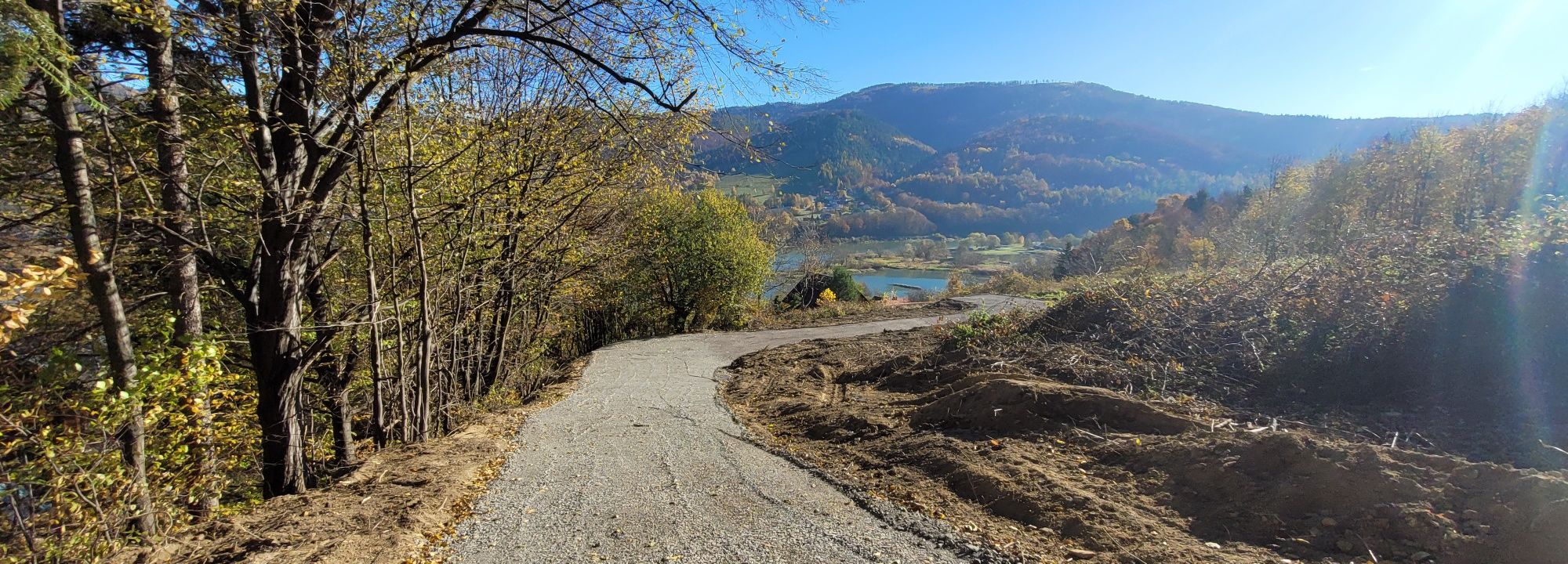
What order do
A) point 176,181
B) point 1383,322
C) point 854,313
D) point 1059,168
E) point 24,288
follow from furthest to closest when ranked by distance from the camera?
1. point 1059,168
2. point 854,313
3. point 1383,322
4. point 176,181
5. point 24,288

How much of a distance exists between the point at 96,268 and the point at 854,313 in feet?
64.6

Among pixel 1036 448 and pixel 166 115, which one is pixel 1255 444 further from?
pixel 166 115

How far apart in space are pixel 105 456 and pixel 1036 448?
21.9 feet

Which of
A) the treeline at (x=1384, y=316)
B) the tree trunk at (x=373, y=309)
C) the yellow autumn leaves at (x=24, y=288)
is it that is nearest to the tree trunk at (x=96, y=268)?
the yellow autumn leaves at (x=24, y=288)

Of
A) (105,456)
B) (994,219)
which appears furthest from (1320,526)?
(994,219)

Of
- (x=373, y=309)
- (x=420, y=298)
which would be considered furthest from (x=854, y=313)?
(x=373, y=309)

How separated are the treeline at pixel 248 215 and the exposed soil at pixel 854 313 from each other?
12.3m

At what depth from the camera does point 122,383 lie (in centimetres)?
414

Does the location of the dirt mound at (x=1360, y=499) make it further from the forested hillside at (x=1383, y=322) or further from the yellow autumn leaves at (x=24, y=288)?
the yellow autumn leaves at (x=24, y=288)

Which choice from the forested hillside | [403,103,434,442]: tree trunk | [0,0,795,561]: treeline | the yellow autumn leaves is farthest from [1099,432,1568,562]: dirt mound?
[403,103,434,442]: tree trunk

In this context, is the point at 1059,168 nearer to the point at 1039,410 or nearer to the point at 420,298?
the point at 1039,410

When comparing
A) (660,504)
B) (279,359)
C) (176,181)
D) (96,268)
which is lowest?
(660,504)

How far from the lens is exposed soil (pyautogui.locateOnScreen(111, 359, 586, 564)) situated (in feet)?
11.7

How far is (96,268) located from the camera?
4.14 m
